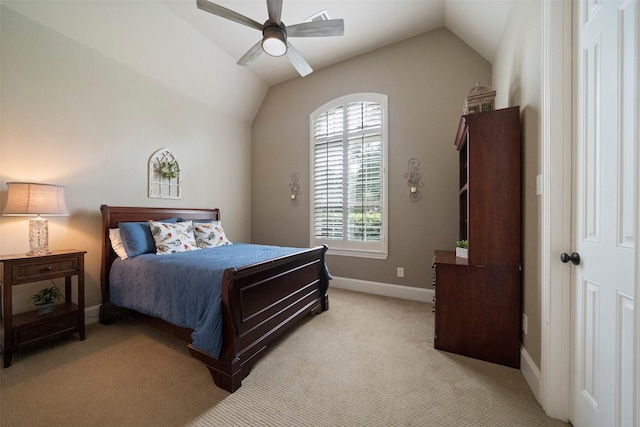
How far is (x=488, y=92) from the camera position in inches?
81.3

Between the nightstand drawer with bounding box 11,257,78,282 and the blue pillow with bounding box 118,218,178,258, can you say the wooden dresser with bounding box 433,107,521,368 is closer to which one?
the blue pillow with bounding box 118,218,178,258

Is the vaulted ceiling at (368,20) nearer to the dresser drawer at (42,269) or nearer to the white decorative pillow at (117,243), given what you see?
the white decorative pillow at (117,243)

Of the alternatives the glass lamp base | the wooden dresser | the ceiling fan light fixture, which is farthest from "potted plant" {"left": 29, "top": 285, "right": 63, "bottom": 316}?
the wooden dresser

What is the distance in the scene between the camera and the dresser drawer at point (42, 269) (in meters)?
1.92

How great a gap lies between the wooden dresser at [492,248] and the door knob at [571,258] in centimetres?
48

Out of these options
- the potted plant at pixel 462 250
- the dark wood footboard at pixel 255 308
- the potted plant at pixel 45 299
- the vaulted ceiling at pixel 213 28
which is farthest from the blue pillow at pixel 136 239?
the potted plant at pixel 462 250

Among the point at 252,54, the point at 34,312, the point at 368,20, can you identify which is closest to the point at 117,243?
the point at 34,312

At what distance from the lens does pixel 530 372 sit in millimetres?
1647

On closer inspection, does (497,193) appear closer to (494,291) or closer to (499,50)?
(494,291)

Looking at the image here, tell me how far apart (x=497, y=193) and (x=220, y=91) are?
4.14 m

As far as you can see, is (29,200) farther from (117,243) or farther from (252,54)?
(252,54)

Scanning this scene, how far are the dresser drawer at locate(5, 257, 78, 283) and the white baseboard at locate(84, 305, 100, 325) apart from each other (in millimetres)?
686

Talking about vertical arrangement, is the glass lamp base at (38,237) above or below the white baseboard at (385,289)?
above

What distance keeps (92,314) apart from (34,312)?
491 mm
